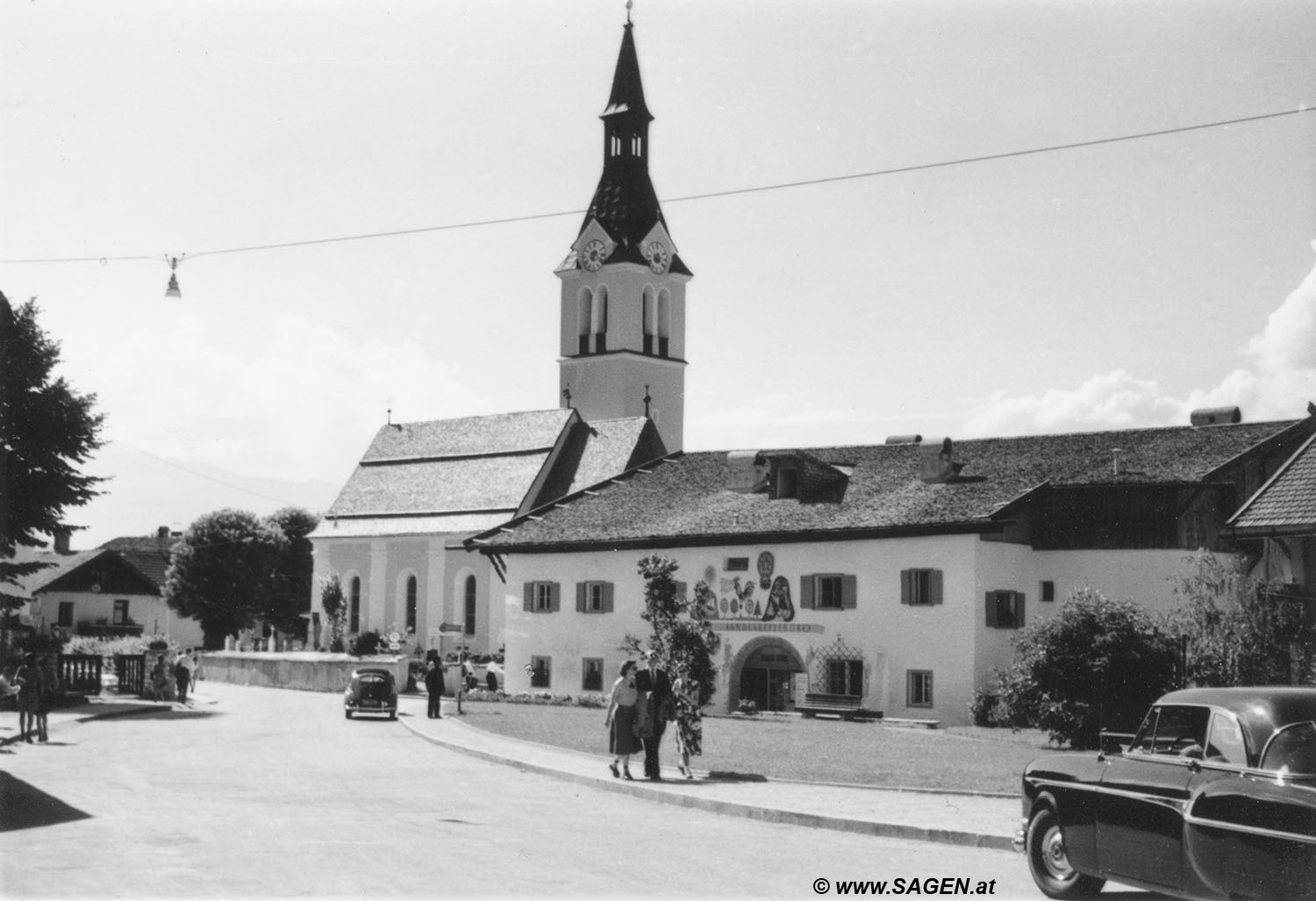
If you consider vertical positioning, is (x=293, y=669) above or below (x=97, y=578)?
below

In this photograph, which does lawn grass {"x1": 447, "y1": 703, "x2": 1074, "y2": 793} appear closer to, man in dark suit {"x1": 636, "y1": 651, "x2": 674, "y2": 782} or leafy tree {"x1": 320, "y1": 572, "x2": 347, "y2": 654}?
man in dark suit {"x1": 636, "y1": 651, "x2": 674, "y2": 782}

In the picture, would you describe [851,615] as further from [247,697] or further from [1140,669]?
[247,697]

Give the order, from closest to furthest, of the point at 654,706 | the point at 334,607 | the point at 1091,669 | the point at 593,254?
the point at 654,706 < the point at 1091,669 < the point at 334,607 < the point at 593,254

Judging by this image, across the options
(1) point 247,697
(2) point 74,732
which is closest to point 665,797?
(2) point 74,732

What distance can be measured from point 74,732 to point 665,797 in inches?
671

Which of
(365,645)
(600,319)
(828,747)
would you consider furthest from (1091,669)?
(600,319)

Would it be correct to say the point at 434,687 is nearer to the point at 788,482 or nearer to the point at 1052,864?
the point at 788,482

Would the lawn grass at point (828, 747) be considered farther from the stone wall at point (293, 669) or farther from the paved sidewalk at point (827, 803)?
the stone wall at point (293, 669)

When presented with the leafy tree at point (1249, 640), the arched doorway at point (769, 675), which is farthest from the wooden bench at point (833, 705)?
the leafy tree at point (1249, 640)

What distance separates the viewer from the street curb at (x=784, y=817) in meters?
15.0

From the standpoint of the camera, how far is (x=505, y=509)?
6981 cm

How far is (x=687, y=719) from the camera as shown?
22859 mm

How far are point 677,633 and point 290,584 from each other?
79.2 meters

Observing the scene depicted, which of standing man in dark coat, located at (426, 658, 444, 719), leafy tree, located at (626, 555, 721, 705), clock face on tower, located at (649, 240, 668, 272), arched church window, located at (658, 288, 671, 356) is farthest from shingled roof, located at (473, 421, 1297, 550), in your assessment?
clock face on tower, located at (649, 240, 668, 272)
